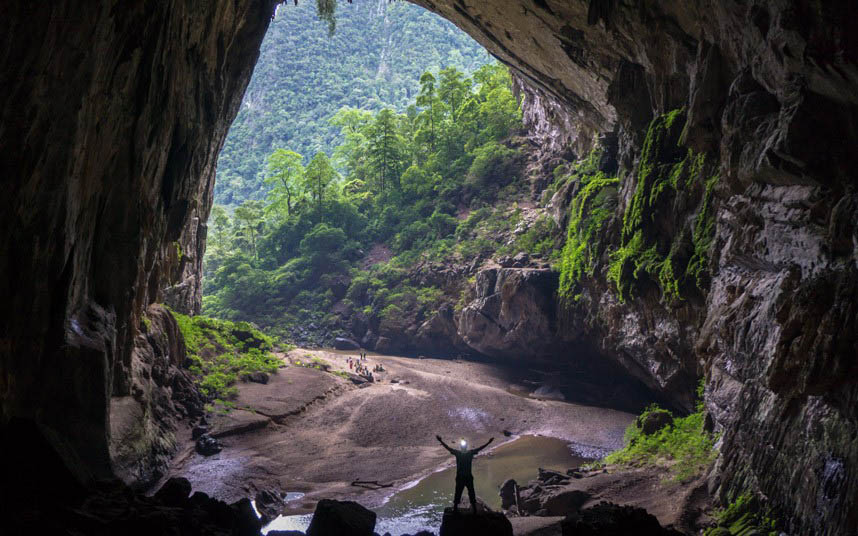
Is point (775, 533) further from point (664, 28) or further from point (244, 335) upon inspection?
point (244, 335)

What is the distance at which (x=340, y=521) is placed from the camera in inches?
385

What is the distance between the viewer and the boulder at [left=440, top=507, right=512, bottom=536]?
935 centimetres

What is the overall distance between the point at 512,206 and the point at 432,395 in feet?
61.0

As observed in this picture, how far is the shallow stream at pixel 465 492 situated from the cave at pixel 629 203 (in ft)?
13.8

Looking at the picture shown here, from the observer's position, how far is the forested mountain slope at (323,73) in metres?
98.3

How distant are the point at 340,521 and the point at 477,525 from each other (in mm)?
2166

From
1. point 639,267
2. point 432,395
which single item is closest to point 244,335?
point 432,395

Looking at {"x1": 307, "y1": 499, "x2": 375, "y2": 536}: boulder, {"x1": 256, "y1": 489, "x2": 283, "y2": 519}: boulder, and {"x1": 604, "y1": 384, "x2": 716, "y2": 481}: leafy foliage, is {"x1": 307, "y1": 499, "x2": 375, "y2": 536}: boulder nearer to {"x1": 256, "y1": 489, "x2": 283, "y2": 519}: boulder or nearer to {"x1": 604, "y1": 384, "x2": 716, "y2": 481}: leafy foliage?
{"x1": 256, "y1": 489, "x2": 283, "y2": 519}: boulder

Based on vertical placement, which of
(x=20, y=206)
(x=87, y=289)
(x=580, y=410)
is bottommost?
(x=580, y=410)

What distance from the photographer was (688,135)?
1593 centimetres

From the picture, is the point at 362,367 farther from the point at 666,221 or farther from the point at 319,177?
the point at 319,177

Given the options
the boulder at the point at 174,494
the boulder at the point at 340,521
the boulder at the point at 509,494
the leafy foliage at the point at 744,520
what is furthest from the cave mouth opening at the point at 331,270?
the leafy foliage at the point at 744,520

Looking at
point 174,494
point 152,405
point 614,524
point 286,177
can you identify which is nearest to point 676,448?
point 614,524

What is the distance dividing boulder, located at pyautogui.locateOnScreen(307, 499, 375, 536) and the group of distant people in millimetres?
19501
